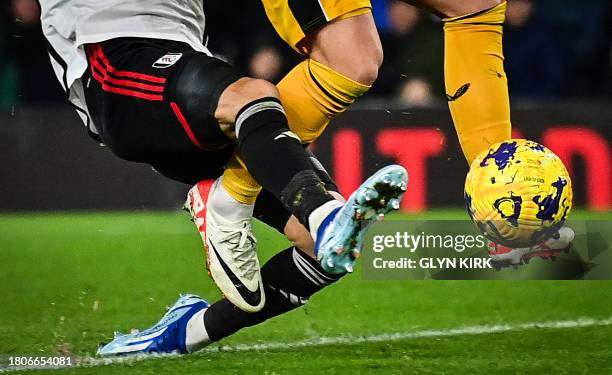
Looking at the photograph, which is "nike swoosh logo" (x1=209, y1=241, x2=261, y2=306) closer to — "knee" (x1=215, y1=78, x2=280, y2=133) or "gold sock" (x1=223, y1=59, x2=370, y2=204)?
"gold sock" (x1=223, y1=59, x2=370, y2=204)

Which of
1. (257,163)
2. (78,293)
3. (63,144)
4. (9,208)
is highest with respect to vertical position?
(257,163)

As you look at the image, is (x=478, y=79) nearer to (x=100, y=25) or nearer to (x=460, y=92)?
(x=460, y=92)

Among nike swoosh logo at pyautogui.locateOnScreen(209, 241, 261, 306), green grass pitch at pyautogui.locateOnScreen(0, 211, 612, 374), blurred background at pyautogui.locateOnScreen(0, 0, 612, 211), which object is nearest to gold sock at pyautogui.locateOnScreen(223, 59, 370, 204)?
nike swoosh logo at pyautogui.locateOnScreen(209, 241, 261, 306)

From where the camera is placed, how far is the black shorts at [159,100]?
304 cm

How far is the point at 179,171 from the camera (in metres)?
3.46

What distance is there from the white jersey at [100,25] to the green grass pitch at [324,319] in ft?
2.89

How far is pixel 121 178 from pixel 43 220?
61 centimetres

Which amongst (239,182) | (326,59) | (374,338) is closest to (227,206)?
(239,182)

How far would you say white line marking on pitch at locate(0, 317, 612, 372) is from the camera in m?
3.72

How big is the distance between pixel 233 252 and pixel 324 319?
1.11 metres

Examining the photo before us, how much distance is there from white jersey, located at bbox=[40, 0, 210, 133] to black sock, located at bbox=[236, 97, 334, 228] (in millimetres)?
563

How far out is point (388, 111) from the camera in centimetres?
800

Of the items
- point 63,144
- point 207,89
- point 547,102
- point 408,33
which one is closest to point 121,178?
point 63,144

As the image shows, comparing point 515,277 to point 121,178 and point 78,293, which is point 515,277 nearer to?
point 78,293
